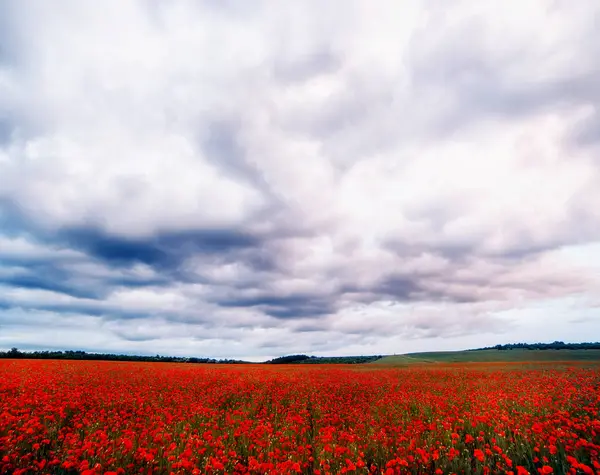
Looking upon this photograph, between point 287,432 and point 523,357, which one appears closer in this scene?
point 287,432

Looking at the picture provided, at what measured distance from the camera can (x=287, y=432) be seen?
968cm

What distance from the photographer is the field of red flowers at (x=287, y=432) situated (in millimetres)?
7000

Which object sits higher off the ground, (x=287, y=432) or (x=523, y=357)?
(x=287, y=432)

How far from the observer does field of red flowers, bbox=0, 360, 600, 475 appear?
700 centimetres

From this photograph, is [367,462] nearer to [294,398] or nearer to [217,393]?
[294,398]

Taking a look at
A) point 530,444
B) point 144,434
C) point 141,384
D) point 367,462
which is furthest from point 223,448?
point 141,384

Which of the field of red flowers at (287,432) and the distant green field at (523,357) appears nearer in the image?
the field of red flowers at (287,432)

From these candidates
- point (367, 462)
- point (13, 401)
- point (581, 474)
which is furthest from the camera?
point (13, 401)

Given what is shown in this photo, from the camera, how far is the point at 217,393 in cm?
1543

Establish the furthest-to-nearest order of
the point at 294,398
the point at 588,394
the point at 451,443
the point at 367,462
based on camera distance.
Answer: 1. the point at 294,398
2. the point at 588,394
3. the point at 451,443
4. the point at 367,462

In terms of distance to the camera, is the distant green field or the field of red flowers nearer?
the field of red flowers

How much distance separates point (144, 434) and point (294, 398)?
7.77 meters

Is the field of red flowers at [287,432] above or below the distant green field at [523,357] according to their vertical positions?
above

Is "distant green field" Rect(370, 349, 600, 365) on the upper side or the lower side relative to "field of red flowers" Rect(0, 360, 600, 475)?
lower
